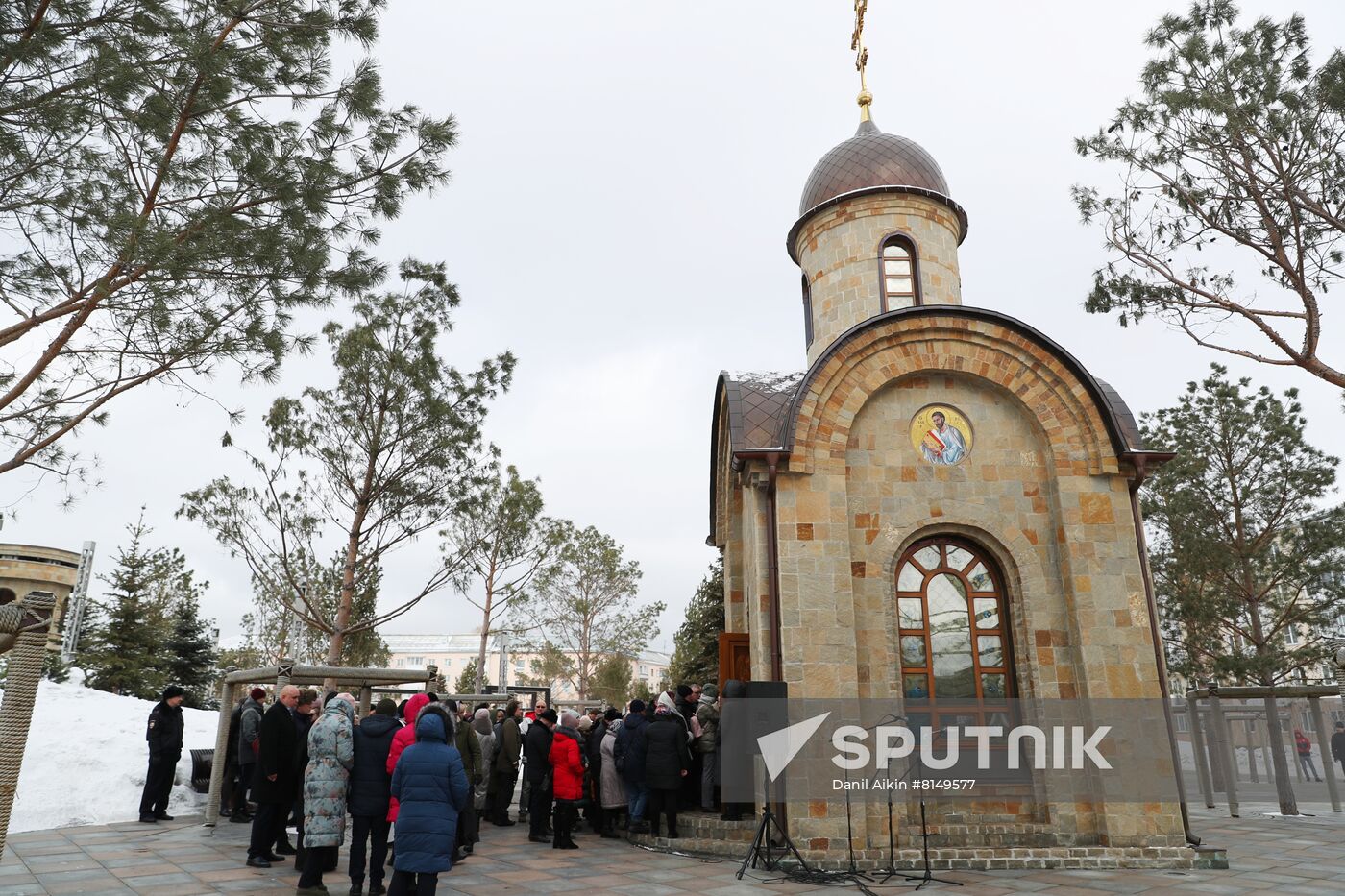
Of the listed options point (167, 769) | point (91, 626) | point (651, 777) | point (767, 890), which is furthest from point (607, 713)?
point (91, 626)

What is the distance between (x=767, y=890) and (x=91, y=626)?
22271 mm

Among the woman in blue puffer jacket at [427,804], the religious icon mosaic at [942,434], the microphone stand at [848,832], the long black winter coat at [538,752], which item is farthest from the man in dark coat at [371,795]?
the religious icon mosaic at [942,434]

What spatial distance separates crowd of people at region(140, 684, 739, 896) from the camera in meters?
Answer: 5.90

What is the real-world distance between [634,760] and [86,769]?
8037mm

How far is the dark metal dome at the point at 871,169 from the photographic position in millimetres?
14711

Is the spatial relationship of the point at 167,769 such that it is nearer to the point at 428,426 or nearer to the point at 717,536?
the point at 428,426

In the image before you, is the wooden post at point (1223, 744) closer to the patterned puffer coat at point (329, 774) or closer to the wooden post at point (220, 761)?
the patterned puffer coat at point (329, 774)

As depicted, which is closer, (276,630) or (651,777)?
(651,777)

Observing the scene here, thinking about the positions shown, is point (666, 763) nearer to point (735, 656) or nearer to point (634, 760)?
point (634, 760)

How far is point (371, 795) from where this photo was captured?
22.0ft

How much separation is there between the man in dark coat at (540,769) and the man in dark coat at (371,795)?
10.7 ft

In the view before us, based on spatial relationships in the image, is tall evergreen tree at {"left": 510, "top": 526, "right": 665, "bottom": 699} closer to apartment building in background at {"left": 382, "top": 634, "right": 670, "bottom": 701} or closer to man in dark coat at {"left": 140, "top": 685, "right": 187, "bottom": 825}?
man in dark coat at {"left": 140, "top": 685, "right": 187, "bottom": 825}

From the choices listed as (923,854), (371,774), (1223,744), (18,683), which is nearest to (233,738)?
(18,683)

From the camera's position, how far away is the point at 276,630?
36219 mm
